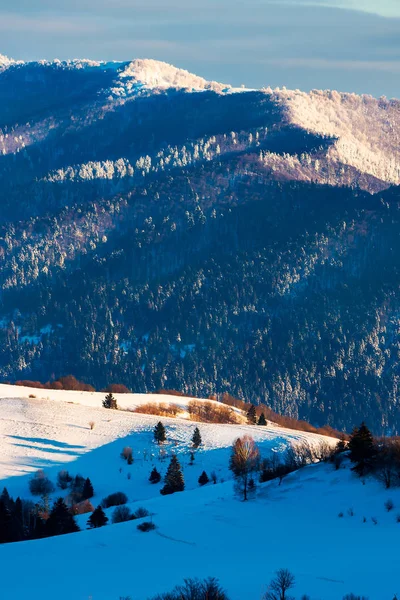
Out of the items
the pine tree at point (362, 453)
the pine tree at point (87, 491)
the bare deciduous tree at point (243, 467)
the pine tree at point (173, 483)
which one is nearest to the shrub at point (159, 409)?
the pine tree at point (87, 491)

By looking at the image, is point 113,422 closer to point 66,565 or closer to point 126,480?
point 126,480

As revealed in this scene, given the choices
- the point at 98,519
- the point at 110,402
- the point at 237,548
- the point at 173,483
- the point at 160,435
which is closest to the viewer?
the point at 237,548

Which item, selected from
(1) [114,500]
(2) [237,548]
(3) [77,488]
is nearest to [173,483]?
(1) [114,500]

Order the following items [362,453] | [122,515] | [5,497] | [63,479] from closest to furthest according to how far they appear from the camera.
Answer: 1. [362,453]
2. [122,515]
3. [5,497]
4. [63,479]

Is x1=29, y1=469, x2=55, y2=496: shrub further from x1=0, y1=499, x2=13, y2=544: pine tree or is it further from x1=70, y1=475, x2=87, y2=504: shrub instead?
x1=0, y1=499, x2=13, y2=544: pine tree

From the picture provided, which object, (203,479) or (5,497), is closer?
(5,497)

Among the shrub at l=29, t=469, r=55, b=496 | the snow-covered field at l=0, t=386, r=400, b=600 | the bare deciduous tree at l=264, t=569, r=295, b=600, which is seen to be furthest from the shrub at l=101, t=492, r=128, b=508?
the bare deciduous tree at l=264, t=569, r=295, b=600

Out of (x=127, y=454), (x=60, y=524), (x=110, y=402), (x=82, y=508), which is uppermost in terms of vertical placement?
(x=110, y=402)

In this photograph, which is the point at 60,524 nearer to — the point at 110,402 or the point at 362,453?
the point at 362,453
